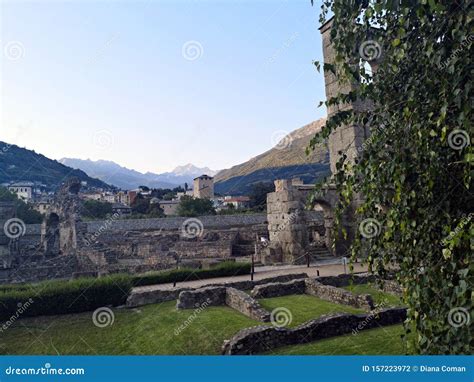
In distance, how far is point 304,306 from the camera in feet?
38.1

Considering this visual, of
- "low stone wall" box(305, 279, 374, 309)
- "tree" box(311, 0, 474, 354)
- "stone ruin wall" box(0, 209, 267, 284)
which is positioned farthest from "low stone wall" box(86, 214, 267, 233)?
"tree" box(311, 0, 474, 354)

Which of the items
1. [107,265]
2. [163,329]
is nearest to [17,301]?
[163,329]

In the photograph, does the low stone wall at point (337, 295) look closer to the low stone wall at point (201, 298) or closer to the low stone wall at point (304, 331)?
the low stone wall at point (304, 331)

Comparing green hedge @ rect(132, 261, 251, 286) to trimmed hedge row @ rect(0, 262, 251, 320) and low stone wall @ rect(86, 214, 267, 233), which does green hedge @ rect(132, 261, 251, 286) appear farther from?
low stone wall @ rect(86, 214, 267, 233)

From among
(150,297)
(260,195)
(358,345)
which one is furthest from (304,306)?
(260,195)

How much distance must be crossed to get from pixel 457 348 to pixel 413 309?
376mm

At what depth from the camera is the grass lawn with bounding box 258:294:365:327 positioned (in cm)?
1041

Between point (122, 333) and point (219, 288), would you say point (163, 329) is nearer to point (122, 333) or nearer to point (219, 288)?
point (122, 333)

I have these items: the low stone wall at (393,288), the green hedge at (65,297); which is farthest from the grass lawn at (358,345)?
the green hedge at (65,297)

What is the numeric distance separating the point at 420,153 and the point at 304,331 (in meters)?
6.47

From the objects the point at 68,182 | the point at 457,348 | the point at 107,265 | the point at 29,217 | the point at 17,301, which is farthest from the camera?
the point at 29,217

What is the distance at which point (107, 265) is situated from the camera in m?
23.5

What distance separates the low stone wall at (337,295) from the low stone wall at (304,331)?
169 centimetres

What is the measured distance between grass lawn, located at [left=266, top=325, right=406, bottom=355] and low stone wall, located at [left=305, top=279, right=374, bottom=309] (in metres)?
2.35
